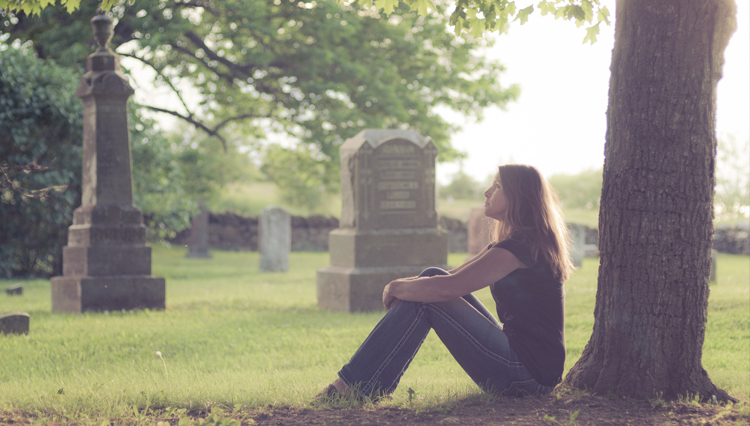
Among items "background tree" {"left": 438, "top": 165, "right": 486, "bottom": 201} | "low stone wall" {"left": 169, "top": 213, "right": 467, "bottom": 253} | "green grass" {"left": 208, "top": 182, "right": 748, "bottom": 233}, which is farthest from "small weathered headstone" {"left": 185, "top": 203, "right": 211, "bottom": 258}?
"background tree" {"left": 438, "top": 165, "right": 486, "bottom": 201}

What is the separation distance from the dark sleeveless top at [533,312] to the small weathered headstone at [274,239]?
14.2 meters

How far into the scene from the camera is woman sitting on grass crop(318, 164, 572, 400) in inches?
137

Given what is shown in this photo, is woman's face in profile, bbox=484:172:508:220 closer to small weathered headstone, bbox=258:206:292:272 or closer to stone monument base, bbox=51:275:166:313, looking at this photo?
stone monument base, bbox=51:275:166:313

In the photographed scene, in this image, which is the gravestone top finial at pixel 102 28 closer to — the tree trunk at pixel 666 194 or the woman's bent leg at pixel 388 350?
the woman's bent leg at pixel 388 350

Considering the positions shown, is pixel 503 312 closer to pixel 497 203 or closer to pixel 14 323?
pixel 497 203

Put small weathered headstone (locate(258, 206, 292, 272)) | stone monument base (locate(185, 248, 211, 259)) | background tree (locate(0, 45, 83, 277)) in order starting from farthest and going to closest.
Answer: stone monument base (locate(185, 248, 211, 259))
small weathered headstone (locate(258, 206, 292, 272))
background tree (locate(0, 45, 83, 277))

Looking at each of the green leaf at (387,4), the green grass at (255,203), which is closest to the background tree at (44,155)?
the green leaf at (387,4)

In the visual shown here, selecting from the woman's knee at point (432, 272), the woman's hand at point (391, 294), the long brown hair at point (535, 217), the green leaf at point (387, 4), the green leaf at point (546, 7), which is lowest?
the woman's hand at point (391, 294)

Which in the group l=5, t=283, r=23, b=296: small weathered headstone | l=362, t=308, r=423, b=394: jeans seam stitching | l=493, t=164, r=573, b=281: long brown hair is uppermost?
l=493, t=164, r=573, b=281: long brown hair

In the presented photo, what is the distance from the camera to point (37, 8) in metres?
5.29

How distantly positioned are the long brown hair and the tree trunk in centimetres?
38

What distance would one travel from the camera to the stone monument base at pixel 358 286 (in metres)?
9.06

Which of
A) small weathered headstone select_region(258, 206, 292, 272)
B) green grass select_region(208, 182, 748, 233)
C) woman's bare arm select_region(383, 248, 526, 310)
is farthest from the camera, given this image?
green grass select_region(208, 182, 748, 233)

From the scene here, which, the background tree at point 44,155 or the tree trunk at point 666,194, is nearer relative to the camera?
the tree trunk at point 666,194
